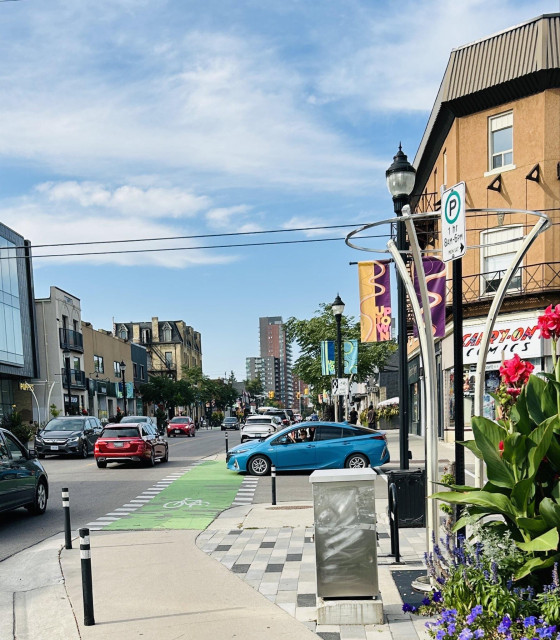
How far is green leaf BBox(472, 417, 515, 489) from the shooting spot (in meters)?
5.08

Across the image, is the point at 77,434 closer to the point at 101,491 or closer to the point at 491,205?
the point at 101,491

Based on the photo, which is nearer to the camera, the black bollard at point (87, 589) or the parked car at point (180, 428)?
the black bollard at point (87, 589)

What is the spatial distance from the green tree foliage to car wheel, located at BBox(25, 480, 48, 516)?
1042 inches

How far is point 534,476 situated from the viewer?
16.0ft

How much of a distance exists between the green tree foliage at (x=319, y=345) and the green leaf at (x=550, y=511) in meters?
33.4

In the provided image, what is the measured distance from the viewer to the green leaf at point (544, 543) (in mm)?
4430

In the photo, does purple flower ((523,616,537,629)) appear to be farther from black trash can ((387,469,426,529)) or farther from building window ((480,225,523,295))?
building window ((480,225,523,295))

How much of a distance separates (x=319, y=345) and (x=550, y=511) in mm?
34534

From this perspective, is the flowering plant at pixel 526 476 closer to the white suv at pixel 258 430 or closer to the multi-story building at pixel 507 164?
the multi-story building at pixel 507 164

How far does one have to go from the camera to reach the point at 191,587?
6824 mm

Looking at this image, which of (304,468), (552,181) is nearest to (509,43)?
(552,181)

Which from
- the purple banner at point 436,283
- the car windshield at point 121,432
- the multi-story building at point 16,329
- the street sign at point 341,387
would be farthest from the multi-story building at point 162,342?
the purple banner at point 436,283

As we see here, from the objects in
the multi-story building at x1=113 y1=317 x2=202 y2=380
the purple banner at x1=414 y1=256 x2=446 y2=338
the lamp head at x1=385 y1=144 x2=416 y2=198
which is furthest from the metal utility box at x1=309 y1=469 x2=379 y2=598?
the multi-story building at x1=113 y1=317 x2=202 y2=380

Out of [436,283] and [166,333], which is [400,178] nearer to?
[436,283]
